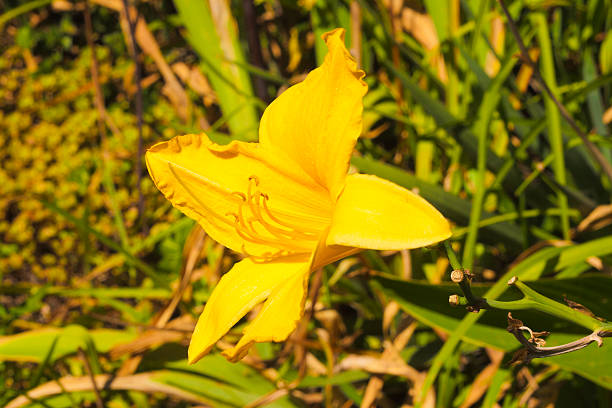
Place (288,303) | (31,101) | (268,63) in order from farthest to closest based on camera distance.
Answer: (31,101) < (268,63) < (288,303)

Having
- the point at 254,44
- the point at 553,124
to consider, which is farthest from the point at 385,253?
the point at 254,44

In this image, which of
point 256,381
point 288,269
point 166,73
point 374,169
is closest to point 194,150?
point 288,269

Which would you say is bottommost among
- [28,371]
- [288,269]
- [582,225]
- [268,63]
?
[28,371]

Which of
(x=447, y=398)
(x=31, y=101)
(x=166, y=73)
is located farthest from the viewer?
(x=31, y=101)

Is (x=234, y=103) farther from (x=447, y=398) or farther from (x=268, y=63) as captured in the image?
(x=447, y=398)

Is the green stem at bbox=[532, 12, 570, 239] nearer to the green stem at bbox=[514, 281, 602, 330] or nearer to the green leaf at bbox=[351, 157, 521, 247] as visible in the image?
the green leaf at bbox=[351, 157, 521, 247]

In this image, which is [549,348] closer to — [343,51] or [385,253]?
[343,51]
